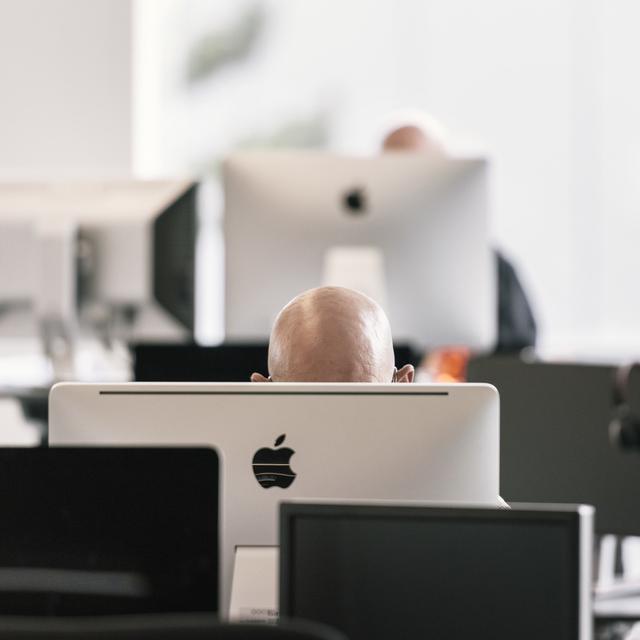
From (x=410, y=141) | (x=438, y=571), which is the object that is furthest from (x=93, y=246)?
(x=438, y=571)

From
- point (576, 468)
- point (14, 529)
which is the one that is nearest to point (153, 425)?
point (14, 529)

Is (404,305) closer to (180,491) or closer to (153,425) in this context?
(153,425)

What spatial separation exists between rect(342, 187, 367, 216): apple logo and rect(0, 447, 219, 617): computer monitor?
1.89 meters

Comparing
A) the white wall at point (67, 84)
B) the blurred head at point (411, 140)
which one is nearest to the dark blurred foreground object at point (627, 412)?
the blurred head at point (411, 140)

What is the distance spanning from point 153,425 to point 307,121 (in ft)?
14.1

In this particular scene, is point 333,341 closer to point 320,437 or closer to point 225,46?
point 320,437

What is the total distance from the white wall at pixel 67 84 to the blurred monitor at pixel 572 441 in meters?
3.18

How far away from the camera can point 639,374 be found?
247 cm

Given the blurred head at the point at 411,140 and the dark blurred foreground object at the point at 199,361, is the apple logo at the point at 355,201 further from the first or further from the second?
the blurred head at the point at 411,140

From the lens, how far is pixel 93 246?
3006 millimetres

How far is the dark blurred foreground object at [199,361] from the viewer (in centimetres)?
244

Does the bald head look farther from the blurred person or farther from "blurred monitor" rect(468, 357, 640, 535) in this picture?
"blurred monitor" rect(468, 357, 640, 535)

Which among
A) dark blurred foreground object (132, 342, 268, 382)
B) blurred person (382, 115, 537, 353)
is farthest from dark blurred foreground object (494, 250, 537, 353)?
dark blurred foreground object (132, 342, 268, 382)

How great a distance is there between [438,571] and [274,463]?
0.32 meters
